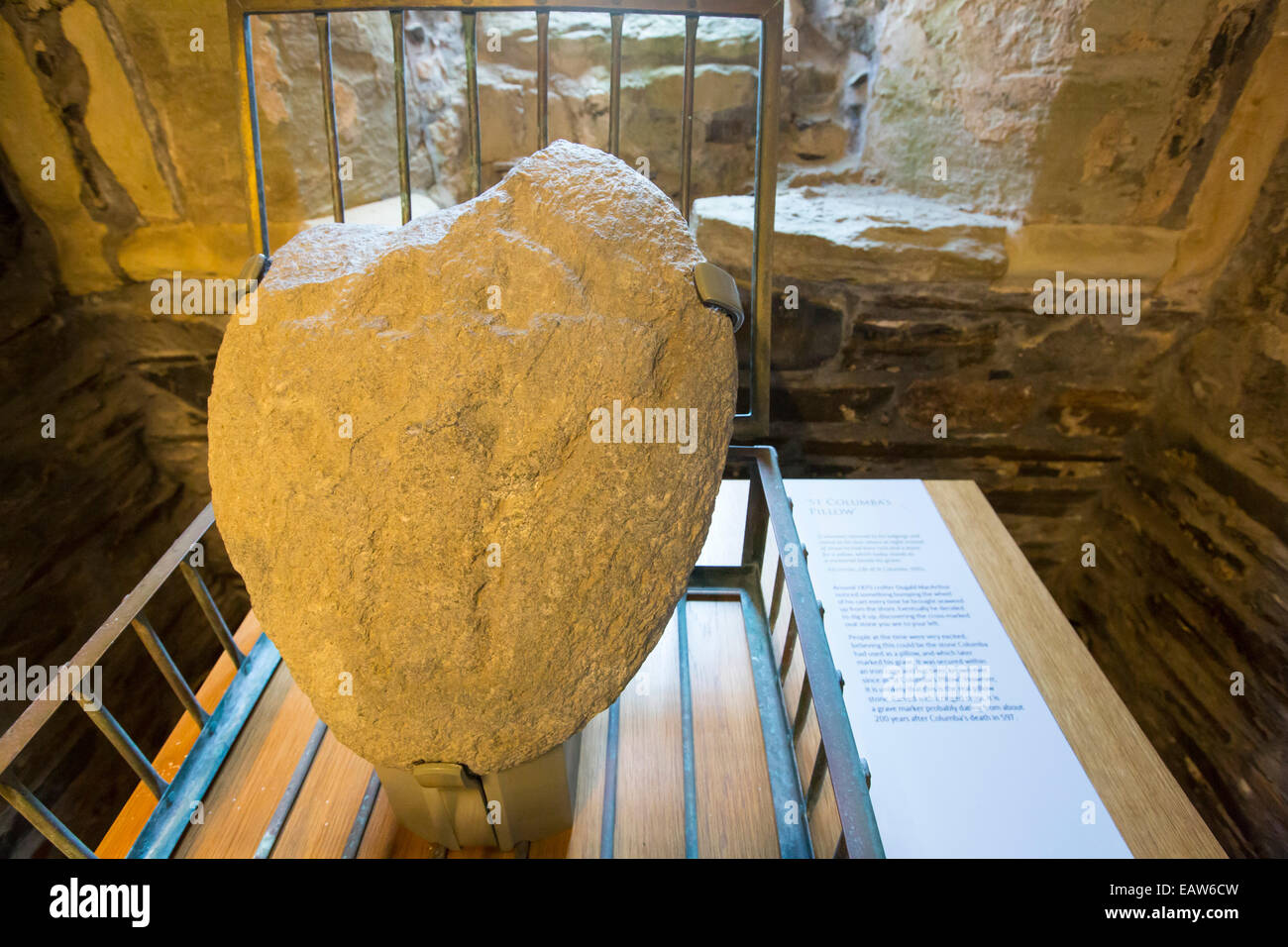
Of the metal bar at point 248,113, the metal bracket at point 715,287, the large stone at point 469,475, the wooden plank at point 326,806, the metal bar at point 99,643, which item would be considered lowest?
the wooden plank at point 326,806

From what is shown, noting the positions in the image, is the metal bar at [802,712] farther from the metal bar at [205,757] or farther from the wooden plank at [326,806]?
the metal bar at [205,757]

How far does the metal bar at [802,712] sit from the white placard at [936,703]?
17 cm

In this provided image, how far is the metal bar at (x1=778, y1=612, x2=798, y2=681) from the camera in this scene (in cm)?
118

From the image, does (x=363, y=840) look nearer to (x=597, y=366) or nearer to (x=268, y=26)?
(x=597, y=366)

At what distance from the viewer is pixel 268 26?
1569mm

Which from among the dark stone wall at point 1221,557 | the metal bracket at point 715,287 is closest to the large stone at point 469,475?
the metal bracket at point 715,287

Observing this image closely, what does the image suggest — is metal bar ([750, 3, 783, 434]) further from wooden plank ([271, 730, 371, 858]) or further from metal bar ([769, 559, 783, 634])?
wooden plank ([271, 730, 371, 858])

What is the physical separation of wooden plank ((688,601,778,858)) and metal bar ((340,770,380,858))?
0.47 m

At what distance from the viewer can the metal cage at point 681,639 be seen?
0.98 metres

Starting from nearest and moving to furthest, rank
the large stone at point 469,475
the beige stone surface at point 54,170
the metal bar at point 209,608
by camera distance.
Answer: the large stone at point 469,475 < the metal bar at point 209,608 < the beige stone surface at point 54,170

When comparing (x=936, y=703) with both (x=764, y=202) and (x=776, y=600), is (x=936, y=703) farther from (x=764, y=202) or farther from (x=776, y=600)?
(x=764, y=202)

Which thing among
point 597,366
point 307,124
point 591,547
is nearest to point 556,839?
point 591,547

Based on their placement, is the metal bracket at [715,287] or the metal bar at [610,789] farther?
the metal bar at [610,789]
